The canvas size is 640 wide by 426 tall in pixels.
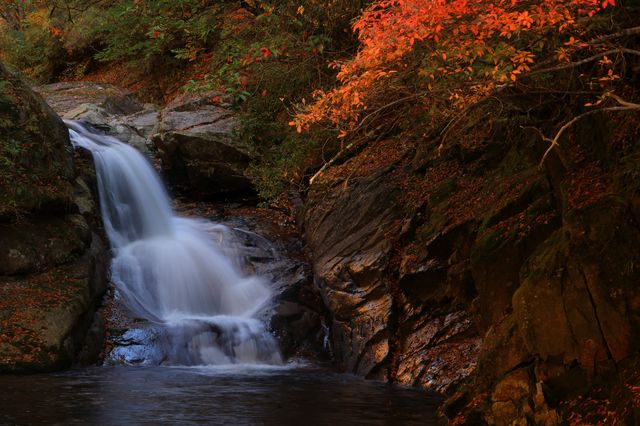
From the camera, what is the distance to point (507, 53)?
6875 millimetres

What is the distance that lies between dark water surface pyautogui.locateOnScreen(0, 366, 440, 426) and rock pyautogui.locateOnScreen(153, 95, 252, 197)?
7.13 m

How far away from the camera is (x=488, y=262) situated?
852cm

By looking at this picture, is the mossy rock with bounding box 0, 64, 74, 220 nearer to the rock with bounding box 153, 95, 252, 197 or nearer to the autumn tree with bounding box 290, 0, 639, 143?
the rock with bounding box 153, 95, 252, 197

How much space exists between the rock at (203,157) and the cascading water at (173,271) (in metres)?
0.61

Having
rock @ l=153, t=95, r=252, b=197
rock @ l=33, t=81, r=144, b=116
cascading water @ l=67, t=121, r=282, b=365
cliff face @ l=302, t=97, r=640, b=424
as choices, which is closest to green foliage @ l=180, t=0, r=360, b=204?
rock @ l=153, t=95, r=252, b=197

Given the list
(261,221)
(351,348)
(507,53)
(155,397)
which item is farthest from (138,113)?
(507,53)

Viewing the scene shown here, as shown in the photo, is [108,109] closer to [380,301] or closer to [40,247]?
[40,247]

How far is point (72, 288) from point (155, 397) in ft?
12.4

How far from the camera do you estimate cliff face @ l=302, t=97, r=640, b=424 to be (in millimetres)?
6051

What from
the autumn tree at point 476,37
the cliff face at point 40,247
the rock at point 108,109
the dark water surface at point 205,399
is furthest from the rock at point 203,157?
the autumn tree at point 476,37

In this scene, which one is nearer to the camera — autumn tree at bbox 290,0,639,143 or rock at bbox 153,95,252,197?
autumn tree at bbox 290,0,639,143

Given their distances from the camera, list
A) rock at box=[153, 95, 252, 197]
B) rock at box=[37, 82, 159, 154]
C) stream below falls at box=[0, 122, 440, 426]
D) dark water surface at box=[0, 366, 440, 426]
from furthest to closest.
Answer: rock at box=[37, 82, 159, 154] < rock at box=[153, 95, 252, 197] < stream below falls at box=[0, 122, 440, 426] < dark water surface at box=[0, 366, 440, 426]

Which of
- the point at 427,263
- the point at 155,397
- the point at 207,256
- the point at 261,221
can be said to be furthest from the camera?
the point at 261,221

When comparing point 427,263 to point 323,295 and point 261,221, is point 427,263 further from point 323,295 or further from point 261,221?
point 261,221
